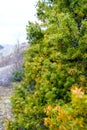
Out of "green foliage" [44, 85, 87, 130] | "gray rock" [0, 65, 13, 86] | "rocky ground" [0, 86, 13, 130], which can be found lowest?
"rocky ground" [0, 86, 13, 130]

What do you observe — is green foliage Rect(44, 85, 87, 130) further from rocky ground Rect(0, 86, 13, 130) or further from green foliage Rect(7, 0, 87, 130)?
rocky ground Rect(0, 86, 13, 130)

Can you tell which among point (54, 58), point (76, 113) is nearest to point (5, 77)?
point (54, 58)

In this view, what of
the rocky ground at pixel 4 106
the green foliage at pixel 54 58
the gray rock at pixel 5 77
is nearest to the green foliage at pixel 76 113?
the green foliage at pixel 54 58

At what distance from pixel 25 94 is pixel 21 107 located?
2.15 feet

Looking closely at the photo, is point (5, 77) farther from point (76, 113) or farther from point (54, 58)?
point (76, 113)

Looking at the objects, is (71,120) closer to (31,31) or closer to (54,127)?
(54,127)

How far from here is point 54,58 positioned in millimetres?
12727

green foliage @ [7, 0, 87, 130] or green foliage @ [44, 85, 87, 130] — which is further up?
green foliage @ [7, 0, 87, 130]

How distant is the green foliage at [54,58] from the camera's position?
38.7 ft

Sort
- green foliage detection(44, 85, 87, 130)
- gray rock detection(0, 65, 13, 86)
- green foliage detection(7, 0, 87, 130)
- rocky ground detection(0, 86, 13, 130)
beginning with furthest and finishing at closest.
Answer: gray rock detection(0, 65, 13, 86), rocky ground detection(0, 86, 13, 130), green foliage detection(7, 0, 87, 130), green foliage detection(44, 85, 87, 130)

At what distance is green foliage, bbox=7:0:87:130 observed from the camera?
38.7 feet

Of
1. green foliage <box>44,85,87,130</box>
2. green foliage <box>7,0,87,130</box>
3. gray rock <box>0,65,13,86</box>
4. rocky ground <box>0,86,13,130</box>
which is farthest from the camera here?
gray rock <box>0,65,13,86</box>

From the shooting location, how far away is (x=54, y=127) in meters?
10.8

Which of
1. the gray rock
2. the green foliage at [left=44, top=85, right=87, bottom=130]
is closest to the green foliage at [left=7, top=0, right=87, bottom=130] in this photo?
the green foliage at [left=44, top=85, right=87, bottom=130]
